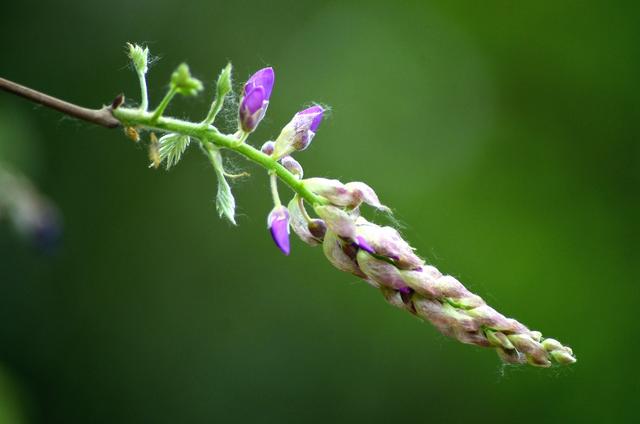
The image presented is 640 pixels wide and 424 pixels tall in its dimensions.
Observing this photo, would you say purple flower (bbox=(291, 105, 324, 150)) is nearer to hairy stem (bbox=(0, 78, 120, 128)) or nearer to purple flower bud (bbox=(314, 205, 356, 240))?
purple flower bud (bbox=(314, 205, 356, 240))

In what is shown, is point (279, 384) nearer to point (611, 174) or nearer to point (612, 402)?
point (612, 402)

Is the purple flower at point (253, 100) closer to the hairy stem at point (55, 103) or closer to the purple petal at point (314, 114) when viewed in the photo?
the purple petal at point (314, 114)

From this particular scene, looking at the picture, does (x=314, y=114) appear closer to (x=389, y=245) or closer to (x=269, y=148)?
(x=269, y=148)

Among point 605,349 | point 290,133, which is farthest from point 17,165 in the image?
point 605,349

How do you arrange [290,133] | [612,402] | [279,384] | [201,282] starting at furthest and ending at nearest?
1. [201,282]
2. [279,384]
3. [612,402]
4. [290,133]

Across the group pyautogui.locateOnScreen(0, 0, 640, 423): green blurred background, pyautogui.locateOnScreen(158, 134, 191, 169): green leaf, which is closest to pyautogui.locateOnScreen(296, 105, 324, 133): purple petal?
pyautogui.locateOnScreen(158, 134, 191, 169): green leaf

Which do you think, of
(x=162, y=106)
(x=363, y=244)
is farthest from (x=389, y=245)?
(x=162, y=106)
